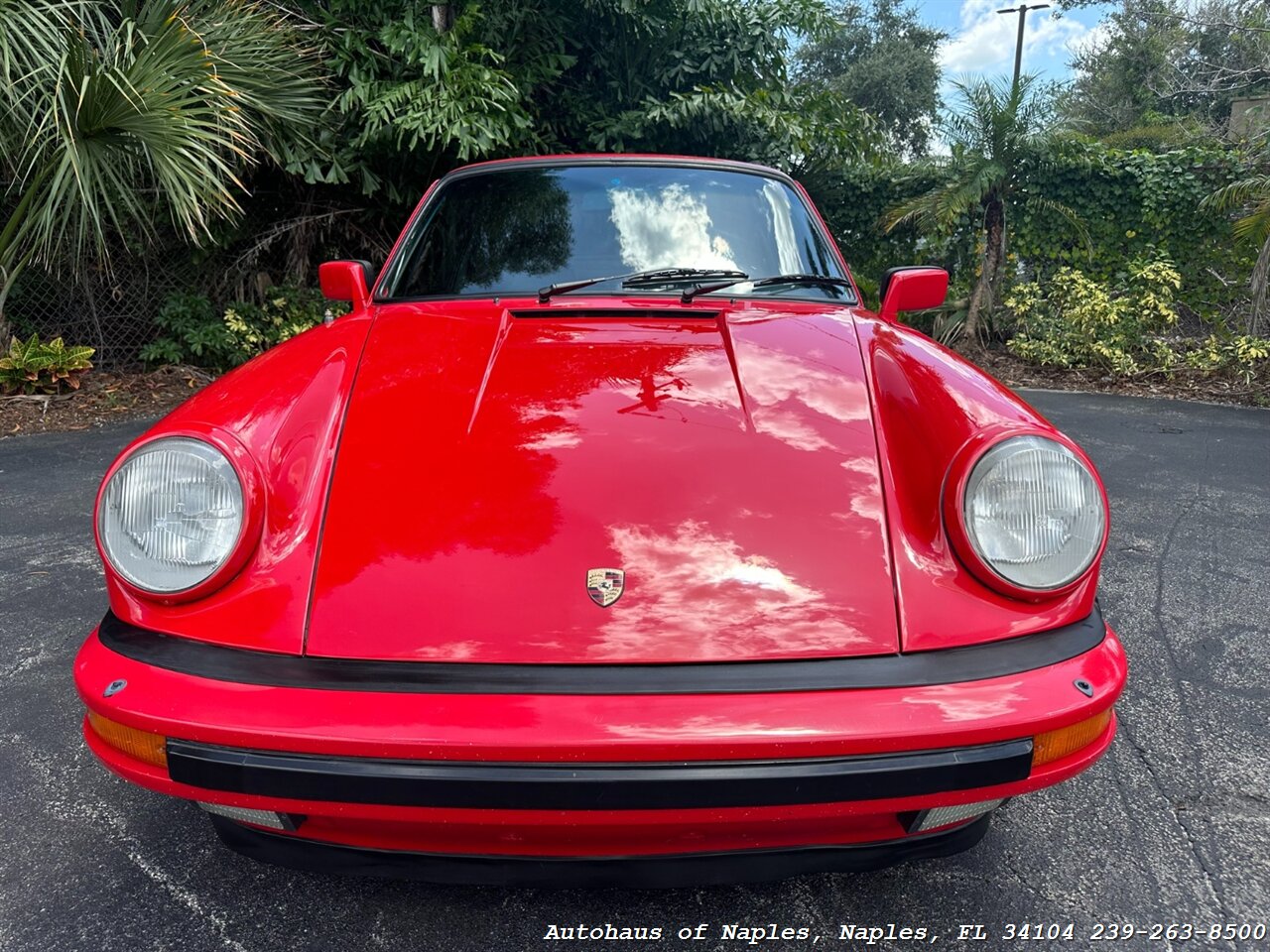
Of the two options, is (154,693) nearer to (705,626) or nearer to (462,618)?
(462,618)

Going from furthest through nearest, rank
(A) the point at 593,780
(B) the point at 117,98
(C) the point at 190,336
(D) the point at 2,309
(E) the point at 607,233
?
1. (C) the point at 190,336
2. (D) the point at 2,309
3. (B) the point at 117,98
4. (E) the point at 607,233
5. (A) the point at 593,780

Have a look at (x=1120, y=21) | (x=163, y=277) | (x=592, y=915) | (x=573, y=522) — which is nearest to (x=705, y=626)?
(x=573, y=522)

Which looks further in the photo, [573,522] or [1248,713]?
[1248,713]

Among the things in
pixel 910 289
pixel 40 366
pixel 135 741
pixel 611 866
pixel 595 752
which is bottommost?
pixel 40 366

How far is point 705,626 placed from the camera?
47.1 inches

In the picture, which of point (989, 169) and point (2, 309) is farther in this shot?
point (989, 169)

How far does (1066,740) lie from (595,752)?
68 centimetres

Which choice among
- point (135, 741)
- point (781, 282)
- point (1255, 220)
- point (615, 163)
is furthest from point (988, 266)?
point (135, 741)

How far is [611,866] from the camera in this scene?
1.19 m

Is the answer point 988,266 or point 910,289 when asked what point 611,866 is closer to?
point 910,289

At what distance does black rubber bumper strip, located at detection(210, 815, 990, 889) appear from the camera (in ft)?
3.91

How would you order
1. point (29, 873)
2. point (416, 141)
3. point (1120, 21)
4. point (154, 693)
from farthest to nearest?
point (1120, 21) → point (416, 141) → point (29, 873) → point (154, 693)

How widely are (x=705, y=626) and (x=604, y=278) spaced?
109 centimetres

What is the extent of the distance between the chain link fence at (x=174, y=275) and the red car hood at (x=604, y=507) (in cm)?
635
